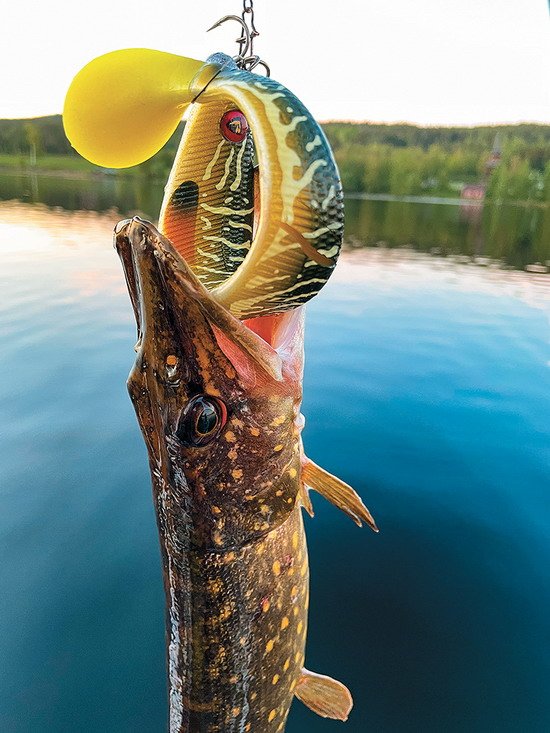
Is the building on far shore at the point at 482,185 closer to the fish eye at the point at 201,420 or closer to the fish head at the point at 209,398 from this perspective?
the fish head at the point at 209,398

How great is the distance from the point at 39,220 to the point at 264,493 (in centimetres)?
3189

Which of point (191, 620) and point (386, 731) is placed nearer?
point (191, 620)

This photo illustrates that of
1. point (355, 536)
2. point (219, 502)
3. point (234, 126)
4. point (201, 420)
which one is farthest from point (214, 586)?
point (355, 536)

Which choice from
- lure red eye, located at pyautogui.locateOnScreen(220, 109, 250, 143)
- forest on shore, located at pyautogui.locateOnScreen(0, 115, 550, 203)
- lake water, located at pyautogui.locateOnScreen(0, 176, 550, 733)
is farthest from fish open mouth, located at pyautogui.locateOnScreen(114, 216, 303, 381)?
forest on shore, located at pyautogui.locateOnScreen(0, 115, 550, 203)

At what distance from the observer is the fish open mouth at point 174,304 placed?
140 centimetres

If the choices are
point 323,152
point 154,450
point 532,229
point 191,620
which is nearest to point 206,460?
point 154,450

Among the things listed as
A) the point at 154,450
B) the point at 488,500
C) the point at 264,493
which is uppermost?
the point at 154,450

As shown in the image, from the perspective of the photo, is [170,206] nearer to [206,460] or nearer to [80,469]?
[206,460]

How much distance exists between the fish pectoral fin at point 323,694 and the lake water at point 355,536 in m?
1.53

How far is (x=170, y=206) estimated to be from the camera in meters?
1.67

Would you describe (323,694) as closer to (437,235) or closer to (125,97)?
(125,97)

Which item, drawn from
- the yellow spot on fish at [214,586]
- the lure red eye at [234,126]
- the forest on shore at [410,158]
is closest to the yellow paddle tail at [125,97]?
the lure red eye at [234,126]

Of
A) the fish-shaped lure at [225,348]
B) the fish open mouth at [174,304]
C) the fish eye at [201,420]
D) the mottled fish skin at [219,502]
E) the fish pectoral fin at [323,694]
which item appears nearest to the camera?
the fish-shaped lure at [225,348]

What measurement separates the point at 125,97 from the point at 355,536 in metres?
4.83
